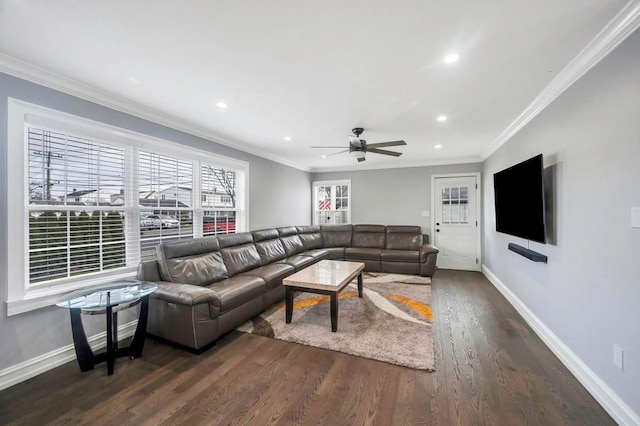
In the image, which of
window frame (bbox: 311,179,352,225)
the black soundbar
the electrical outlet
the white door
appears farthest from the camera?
window frame (bbox: 311,179,352,225)

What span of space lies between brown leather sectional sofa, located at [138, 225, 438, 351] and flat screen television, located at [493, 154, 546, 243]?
178cm

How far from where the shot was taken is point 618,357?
164cm

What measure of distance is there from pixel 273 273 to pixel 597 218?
3.26m

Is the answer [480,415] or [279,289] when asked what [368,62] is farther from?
[279,289]

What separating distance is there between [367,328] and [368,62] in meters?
2.63

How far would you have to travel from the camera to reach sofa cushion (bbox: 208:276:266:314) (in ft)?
8.63

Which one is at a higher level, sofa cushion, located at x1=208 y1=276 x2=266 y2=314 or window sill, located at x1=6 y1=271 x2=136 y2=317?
window sill, located at x1=6 y1=271 x2=136 y2=317

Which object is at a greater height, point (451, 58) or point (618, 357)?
point (451, 58)

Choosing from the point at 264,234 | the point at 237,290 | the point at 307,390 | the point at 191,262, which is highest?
the point at 264,234

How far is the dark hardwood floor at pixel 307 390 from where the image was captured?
5.40 ft

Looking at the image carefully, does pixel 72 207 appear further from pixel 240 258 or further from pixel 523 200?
pixel 523 200

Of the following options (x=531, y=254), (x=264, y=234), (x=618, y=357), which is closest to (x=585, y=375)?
(x=618, y=357)

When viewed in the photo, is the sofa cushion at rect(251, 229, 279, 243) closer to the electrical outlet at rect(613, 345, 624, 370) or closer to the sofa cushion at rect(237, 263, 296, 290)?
the sofa cushion at rect(237, 263, 296, 290)

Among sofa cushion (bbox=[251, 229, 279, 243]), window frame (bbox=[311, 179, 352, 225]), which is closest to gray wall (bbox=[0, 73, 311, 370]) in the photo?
sofa cushion (bbox=[251, 229, 279, 243])
